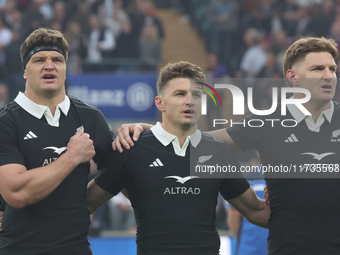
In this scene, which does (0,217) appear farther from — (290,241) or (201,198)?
(290,241)

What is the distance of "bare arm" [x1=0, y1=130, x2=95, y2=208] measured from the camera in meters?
3.04

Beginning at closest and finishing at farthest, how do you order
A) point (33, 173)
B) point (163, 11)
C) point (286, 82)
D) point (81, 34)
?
1. point (33, 173)
2. point (286, 82)
3. point (81, 34)
4. point (163, 11)

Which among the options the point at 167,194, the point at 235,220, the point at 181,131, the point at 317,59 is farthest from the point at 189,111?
the point at 235,220

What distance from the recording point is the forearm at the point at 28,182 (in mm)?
3033

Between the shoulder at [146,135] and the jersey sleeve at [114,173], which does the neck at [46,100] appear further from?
the shoulder at [146,135]

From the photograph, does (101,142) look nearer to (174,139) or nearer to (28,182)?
(174,139)

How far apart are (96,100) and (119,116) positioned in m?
0.51

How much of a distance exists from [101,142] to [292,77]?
1491 mm

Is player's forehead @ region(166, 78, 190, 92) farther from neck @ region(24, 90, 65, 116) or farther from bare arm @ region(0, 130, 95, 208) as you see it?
bare arm @ region(0, 130, 95, 208)

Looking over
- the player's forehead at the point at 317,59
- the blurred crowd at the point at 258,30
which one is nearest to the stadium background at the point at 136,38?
the blurred crowd at the point at 258,30

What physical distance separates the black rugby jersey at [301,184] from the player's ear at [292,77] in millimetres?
214

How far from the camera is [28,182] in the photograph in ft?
9.96

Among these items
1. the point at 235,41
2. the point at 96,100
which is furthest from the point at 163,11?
the point at 96,100

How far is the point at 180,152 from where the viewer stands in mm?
3445
